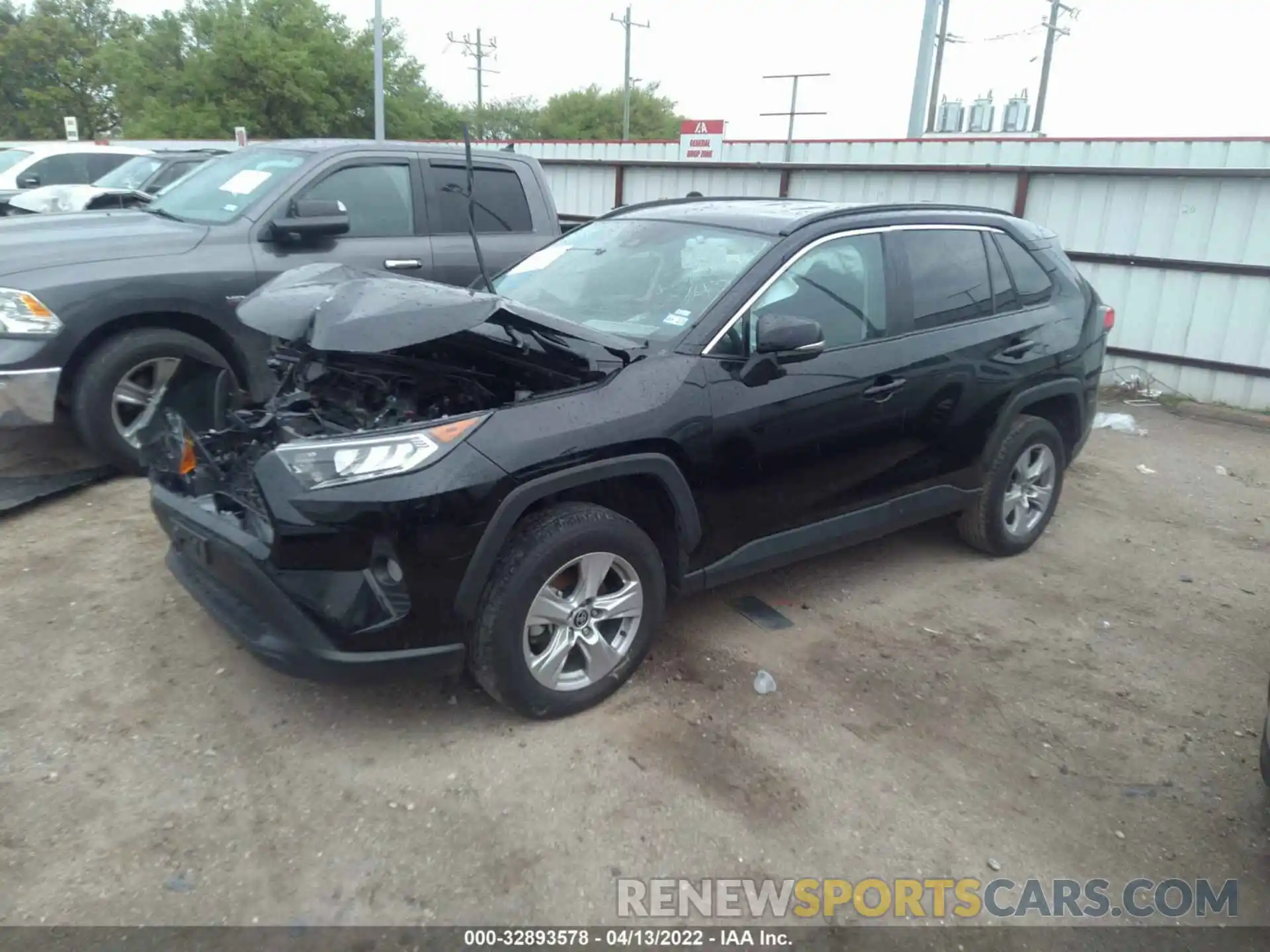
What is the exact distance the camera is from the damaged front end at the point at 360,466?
2.91 metres

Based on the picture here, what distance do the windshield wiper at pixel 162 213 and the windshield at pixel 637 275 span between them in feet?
8.11

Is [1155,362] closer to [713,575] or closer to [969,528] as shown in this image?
[969,528]

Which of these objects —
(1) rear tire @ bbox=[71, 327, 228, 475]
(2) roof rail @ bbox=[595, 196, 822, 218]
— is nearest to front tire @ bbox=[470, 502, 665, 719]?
(2) roof rail @ bbox=[595, 196, 822, 218]

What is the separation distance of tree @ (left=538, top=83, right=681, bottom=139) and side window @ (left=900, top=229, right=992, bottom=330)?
5913cm

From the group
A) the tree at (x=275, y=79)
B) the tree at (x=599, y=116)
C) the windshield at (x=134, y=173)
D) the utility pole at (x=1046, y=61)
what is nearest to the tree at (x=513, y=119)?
the tree at (x=599, y=116)

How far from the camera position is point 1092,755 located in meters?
3.43

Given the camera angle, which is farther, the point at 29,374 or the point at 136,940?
the point at 29,374

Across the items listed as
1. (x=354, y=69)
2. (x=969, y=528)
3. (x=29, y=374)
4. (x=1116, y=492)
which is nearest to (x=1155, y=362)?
(x=1116, y=492)

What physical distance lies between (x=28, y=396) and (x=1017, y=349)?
16.1 feet

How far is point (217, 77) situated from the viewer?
38688mm

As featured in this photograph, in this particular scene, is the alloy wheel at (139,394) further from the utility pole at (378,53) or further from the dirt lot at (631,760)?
the utility pole at (378,53)

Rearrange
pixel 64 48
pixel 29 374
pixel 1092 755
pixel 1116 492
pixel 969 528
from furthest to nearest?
pixel 64 48, pixel 1116 492, pixel 969 528, pixel 29 374, pixel 1092 755

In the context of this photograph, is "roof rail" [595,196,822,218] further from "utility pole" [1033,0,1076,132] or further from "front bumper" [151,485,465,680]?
"utility pole" [1033,0,1076,132]

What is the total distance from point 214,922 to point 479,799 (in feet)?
2.65
